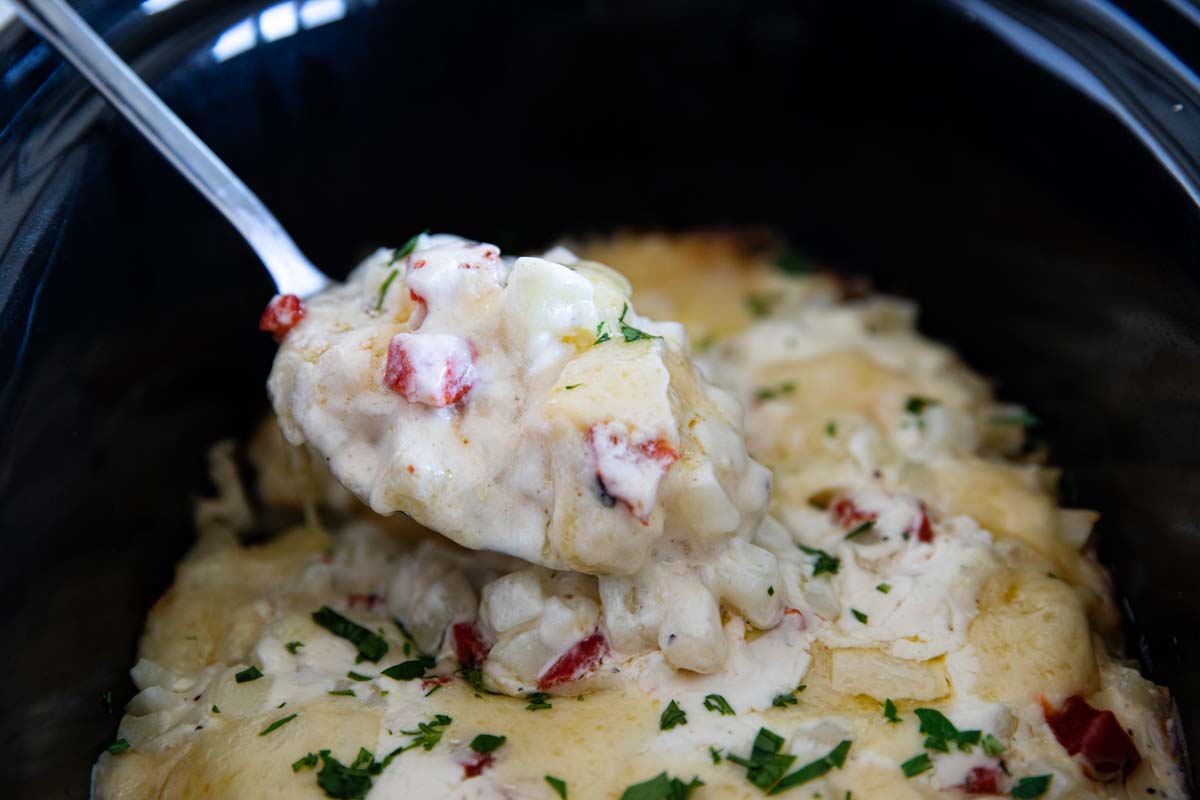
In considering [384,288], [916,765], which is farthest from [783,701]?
[384,288]

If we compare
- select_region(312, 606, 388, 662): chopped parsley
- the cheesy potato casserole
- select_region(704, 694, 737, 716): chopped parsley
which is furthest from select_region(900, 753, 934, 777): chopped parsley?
select_region(312, 606, 388, 662): chopped parsley

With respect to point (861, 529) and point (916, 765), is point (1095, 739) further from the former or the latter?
point (861, 529)

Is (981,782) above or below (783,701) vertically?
above

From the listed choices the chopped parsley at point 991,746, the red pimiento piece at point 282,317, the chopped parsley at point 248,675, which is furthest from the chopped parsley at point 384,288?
the chopped parsley at point 991,746

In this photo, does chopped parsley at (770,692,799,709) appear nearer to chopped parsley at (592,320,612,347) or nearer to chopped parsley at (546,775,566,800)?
chopped parsley at (546,775,566,800)

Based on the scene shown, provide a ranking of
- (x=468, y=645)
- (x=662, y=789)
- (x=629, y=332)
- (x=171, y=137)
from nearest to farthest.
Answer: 1. (x=662, y=789)
2. (x=629, y=332)
3. (x=468, y=645)
4. (x=171, y=137)

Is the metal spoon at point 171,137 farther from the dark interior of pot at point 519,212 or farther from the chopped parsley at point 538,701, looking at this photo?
the chopped parsley at point 538,701

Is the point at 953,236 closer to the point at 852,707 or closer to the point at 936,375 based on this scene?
the point at 936,375
